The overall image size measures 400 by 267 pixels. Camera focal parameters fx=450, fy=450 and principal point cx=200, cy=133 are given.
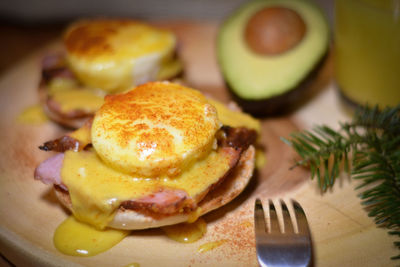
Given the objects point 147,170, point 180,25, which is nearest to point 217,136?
point 147,170

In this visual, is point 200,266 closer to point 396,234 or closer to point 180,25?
point 396,234

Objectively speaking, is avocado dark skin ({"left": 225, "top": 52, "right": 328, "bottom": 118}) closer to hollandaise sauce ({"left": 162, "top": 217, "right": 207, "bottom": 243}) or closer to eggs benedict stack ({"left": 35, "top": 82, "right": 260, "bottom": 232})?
eggs benedict stack ({"left": 35, "top": 82, "right": 260, "bottom": 232})

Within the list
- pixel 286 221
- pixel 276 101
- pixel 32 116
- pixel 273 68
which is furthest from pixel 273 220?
pixel 32 116

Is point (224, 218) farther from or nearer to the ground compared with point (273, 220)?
nearer to the ground

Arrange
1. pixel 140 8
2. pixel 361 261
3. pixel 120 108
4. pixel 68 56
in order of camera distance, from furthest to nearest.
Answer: pixel 140 8, pixel 68 56, pixel 120 108, pixel 361 261

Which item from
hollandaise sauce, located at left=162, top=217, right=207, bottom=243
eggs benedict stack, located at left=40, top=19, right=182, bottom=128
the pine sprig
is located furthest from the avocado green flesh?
hollandaise sauce, located at left=162, top=217, right=207, bottom=243

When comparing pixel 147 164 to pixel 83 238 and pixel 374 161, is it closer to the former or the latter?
pixel 83 238
